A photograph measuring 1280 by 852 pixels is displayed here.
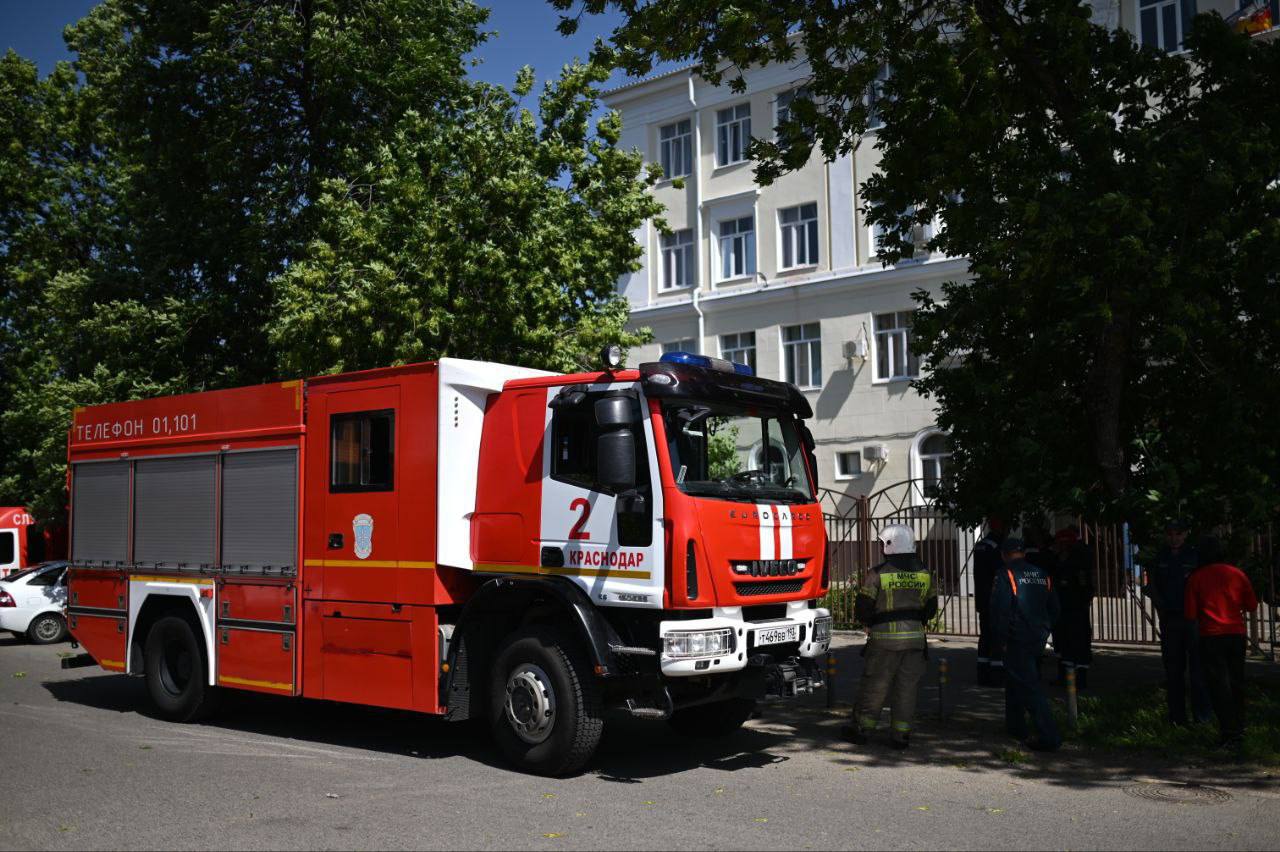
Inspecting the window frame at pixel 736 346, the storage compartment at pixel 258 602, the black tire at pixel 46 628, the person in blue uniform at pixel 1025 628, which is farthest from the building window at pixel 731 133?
the storage compartment at pixel 258 602

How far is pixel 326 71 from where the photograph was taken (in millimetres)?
20156

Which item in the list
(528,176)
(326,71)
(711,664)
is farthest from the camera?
(326,71)

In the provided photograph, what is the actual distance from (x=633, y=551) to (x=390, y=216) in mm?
11477

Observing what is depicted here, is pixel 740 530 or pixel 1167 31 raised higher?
pixel 1167 31

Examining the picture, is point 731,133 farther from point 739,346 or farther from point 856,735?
point 856,735

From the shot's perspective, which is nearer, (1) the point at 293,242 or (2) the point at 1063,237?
(2) the point at 1063,237

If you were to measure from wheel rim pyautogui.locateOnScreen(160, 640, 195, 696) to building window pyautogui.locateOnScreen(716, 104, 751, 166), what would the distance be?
24.4 metres

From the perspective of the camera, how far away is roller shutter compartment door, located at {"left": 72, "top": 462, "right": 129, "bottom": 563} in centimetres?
1216

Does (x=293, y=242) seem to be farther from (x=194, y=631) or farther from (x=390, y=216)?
(x=194, y=631)

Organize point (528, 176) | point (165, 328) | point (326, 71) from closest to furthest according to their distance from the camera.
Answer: point (528, 176) → point (326, 71) → point (165, 328)

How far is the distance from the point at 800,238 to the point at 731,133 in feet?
12.9

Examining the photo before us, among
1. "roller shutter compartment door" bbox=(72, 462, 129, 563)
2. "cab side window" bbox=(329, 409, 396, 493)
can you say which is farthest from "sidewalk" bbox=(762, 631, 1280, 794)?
"roller shutter compartment door" bbox=(72, 462, 129, 563)

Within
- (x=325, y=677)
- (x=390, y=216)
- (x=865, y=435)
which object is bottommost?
(x=325, y=677)

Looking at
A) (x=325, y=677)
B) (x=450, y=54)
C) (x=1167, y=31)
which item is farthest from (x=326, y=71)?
(x=1167, y=31)
